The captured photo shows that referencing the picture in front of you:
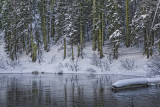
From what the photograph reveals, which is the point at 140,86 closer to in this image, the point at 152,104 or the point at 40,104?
the point at 152,104

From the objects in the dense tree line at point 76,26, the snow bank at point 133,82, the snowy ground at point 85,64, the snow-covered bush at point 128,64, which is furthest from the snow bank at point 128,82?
the dense tree line at point 76,26

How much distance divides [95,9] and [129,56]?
9.42 m

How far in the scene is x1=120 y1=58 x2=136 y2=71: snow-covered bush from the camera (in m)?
31.3

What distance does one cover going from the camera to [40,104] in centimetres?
1345

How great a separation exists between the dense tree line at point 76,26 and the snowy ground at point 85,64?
1.14m

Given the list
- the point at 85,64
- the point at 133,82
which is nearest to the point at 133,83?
the point at 133,82

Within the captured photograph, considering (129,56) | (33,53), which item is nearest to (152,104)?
(129,56)

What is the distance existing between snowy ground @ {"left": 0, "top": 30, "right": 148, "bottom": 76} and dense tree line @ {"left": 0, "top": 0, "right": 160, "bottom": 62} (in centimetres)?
114

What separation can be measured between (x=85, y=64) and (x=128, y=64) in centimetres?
790

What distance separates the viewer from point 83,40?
143ft

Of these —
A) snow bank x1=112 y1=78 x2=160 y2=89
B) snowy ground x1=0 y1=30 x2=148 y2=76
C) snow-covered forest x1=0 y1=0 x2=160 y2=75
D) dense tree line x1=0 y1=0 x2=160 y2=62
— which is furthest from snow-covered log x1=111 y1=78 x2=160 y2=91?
dense tree line x1=0 y1=0 x2=160 y2=62

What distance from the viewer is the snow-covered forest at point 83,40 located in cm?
3200

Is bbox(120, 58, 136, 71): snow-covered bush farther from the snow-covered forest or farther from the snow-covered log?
the snow-covered log

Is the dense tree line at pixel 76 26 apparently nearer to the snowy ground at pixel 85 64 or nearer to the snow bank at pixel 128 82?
the snowy ground at pixel 85 64
